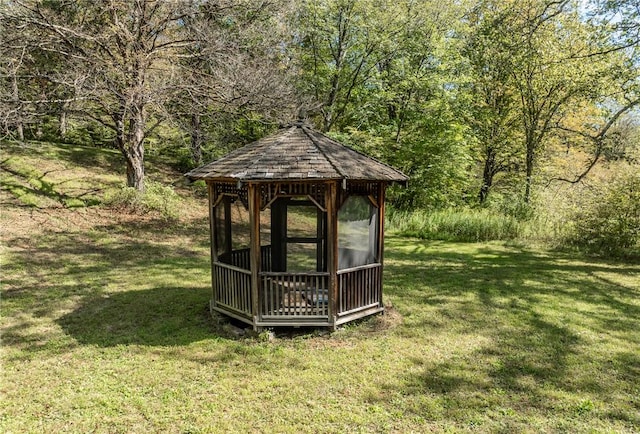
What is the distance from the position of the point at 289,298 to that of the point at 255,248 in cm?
99

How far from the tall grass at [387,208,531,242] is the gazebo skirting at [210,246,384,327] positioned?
9443 millimetres

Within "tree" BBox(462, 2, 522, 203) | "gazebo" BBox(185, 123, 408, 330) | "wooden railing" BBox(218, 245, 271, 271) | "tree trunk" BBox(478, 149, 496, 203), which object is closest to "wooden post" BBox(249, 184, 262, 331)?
"gazebo" BBox(185, 123, 408, 330)

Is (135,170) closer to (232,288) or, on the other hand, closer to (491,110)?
(232,288)

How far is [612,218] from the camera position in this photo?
12055 mm

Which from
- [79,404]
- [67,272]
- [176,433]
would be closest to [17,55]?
[67,272]

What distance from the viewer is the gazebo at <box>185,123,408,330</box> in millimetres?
5836

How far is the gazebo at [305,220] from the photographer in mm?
5836

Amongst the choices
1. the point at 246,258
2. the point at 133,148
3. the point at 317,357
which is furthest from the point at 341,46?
the point at 317,357

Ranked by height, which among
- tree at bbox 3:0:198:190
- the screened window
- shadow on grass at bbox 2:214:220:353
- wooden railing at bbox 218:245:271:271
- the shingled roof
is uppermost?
tree at bbox 3:0:198:190

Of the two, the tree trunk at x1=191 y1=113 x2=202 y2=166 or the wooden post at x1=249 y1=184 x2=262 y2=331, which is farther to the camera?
the tree trunk at x1=191 y1=113 x2=202 y2=166

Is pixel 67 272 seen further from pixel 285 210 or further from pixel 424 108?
pixel 424 108

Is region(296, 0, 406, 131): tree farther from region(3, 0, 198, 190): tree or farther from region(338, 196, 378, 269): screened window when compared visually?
region(338, 196, 378, 269): screened window

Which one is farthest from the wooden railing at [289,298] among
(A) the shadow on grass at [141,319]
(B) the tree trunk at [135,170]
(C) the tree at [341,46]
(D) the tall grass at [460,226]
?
(C) the tree at [341,46]

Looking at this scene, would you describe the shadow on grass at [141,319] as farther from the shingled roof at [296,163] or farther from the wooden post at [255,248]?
the shingled roof at [296,163]
